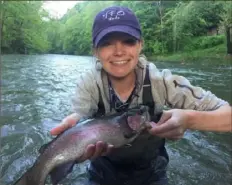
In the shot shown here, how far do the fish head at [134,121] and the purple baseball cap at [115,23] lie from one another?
27.5 inches

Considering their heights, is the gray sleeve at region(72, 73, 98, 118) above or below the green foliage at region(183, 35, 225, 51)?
above

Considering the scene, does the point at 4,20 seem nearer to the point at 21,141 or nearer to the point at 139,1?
the point at 139,1

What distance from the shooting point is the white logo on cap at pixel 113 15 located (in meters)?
2.84

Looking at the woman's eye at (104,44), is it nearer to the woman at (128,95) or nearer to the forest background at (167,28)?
the woman at (128,95)

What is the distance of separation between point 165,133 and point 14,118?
4.57 meters

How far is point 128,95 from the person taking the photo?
3041 mm

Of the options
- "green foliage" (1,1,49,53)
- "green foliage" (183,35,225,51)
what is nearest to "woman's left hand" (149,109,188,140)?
"green foliage" (183,35,225,51)

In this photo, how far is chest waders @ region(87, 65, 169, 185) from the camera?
2.98 metres

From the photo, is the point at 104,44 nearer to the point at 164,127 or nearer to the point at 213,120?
the point at 164,127

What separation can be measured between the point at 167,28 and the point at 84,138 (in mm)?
41559

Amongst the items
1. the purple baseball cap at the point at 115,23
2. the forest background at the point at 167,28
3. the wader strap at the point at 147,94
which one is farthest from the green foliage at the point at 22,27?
the wader strap at the point at 147,94

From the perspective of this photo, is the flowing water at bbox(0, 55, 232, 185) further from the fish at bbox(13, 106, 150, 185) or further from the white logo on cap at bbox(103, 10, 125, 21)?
the white logo on cap at bbox(103, 10, 125, 21)

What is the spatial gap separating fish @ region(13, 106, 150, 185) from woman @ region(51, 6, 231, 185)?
0.25ft

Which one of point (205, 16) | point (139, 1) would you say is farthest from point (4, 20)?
point (205, 16)
